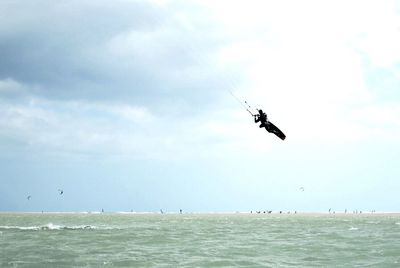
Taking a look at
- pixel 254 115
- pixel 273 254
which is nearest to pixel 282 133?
pixel 254 115

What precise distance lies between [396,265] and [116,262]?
17.8 meters

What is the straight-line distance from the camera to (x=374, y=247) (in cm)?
4222

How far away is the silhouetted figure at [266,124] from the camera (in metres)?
26.5

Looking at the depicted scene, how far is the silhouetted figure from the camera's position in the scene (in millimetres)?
26484

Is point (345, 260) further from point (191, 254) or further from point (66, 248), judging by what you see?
point (66, 248)

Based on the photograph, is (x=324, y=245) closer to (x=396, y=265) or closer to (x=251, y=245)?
(x=251, y=245)

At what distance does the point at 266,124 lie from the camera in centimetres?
2694

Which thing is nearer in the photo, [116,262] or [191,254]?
[116,262]

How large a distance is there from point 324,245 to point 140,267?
20.1 meters

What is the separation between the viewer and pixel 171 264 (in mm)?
31156

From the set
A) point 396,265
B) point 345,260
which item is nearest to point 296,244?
point 345,260

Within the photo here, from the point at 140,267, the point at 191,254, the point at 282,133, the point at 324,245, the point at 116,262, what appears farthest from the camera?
the point at 324,245

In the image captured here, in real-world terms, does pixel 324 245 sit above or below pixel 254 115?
below

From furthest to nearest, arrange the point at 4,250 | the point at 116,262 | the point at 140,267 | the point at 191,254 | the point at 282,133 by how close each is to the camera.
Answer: the point at 4,250, the point at 191,254, the point at 116,262, the point at 140,267, the point at 282,133
